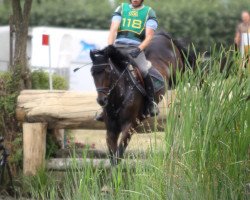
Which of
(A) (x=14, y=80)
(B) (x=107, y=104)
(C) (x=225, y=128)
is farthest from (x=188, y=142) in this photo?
(A) (x=14, y=80)

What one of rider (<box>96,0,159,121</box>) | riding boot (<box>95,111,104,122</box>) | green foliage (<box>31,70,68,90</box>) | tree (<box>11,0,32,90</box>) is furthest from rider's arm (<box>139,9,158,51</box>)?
green foliage (<box>31,70,68,90</box>)

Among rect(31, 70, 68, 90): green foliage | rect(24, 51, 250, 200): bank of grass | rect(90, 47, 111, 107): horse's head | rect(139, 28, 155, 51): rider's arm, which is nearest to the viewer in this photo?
rect(24, 51, 250, 200): bank of grass

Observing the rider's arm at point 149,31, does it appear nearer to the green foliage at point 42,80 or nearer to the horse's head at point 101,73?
the horse's head at point 101,73

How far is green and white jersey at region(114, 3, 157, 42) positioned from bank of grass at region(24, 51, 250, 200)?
15.9 feet

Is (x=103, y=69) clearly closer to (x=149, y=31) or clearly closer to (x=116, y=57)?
(x=116, y=57)

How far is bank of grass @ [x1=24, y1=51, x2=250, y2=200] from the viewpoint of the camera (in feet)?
19.5

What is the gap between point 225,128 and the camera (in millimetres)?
6027

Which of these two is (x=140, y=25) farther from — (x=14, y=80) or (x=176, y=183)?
(x=176, y=183)

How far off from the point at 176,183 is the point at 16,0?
23.9 feet

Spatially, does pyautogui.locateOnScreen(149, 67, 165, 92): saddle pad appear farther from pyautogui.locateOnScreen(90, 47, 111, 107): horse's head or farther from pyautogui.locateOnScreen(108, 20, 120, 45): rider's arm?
pyautogui.locateOnScreen(90, 47, 111, 107): horse's head

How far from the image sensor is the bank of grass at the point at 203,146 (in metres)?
5.95

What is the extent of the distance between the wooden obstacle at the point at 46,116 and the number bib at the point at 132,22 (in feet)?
2.91

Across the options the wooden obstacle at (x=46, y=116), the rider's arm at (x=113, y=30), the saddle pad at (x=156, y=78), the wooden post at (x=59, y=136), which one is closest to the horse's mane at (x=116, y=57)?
the rider's arm at (x=113, y=30)

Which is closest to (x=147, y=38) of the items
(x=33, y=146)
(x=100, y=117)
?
(x=100, y=117)
